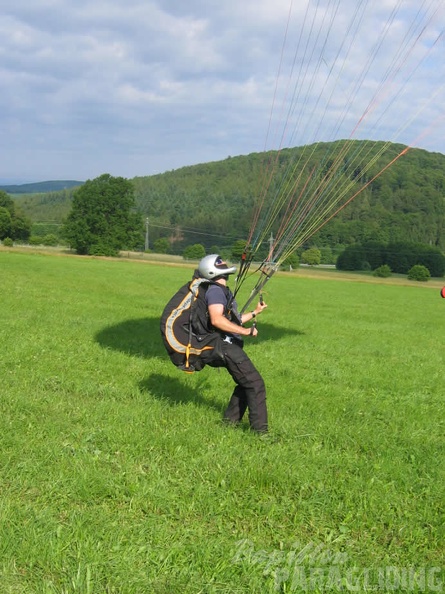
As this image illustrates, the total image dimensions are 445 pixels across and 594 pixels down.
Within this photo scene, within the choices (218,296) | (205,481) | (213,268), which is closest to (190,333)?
(218,296)

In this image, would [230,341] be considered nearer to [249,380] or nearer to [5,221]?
[249,380]

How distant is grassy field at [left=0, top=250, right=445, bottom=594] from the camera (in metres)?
3.75

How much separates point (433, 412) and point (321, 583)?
18.1 ft

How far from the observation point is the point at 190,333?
6109mm

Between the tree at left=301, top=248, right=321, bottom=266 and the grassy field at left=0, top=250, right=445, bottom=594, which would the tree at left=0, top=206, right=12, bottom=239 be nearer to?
the tree at left=301, top=248, right=321, bottom=266

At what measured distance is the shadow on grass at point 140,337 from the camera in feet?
36.3

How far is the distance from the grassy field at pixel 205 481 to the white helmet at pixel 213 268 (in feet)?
6.34

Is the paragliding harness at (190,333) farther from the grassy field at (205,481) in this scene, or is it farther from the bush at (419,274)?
the bush at (419,274)

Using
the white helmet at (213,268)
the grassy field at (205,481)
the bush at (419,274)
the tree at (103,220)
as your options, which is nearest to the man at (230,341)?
the white helmet at (213,268)

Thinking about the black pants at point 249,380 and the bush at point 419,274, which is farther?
the bush at point 419,274

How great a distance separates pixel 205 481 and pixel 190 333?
1756 millimetres

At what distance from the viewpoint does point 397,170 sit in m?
150

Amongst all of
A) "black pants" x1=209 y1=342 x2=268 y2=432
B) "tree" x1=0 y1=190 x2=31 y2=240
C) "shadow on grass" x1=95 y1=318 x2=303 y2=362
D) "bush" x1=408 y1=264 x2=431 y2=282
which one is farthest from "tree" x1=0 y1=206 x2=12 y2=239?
"black pants" x1=209 y1=342 x2=268 y2=432

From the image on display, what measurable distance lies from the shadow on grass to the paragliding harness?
14.3 feet
